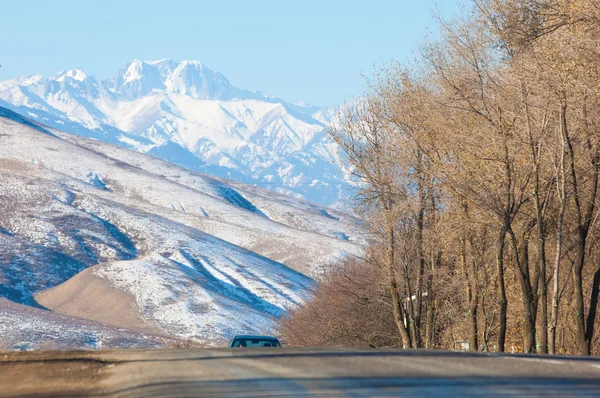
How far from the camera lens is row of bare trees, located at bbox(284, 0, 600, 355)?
1020 inches

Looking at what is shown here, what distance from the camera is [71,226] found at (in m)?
159

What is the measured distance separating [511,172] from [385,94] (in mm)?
10694

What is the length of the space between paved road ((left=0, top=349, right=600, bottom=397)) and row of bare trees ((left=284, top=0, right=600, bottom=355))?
37.7 ft

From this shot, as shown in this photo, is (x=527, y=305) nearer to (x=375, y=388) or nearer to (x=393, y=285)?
(x=393, y=285)

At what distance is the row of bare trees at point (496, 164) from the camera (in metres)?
25.9

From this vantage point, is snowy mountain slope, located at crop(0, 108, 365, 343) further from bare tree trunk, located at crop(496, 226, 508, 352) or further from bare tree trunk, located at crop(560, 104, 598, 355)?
bare tree trunk, located at crop(560, 104, 598, 355)

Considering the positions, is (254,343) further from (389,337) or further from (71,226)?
(71,226)

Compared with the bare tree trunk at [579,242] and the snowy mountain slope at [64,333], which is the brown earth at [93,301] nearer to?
the snowy mountain slope at [64,333]

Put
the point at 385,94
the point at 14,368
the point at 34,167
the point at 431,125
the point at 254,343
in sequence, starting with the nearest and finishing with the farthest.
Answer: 1. the point at 14,368
2. the point at 254,343
3. the point at 431,125
4. the point at 385,94
5. the point at 34,167

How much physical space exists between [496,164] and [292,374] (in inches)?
655

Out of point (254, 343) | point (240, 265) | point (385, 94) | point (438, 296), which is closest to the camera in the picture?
point (254, 343)

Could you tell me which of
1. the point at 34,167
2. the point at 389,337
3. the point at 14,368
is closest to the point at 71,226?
the point at 34,167

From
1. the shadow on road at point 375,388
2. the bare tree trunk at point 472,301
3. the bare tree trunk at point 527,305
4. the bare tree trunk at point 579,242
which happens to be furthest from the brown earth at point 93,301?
the shadow on road at point 375,388

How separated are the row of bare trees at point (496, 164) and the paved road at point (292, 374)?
37.7 feet
